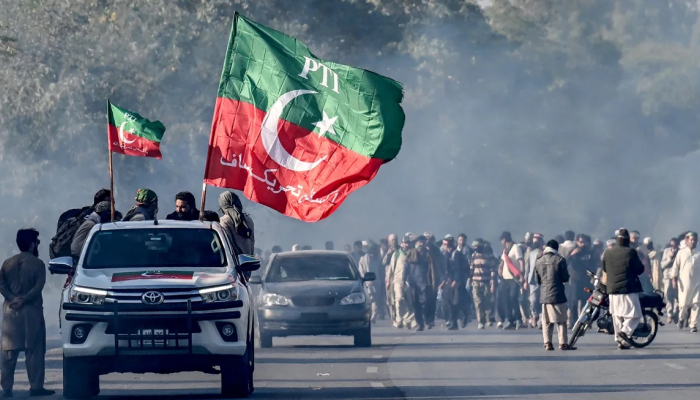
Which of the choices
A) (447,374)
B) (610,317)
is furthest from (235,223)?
(610,317)

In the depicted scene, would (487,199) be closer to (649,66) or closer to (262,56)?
→ (649,66)

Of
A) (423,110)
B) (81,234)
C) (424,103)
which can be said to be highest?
(424,103)

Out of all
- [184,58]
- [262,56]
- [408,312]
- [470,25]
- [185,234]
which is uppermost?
[470,25]

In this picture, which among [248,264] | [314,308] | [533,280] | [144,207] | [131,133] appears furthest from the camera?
[533,280]

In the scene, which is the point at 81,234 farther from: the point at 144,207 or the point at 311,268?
the point at 311,268

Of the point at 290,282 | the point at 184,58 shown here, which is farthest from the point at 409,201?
the point at 290,282

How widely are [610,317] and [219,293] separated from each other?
1095cm

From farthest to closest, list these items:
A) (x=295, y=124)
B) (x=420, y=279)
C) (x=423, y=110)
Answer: (x=423, y=110) < (x=420, y=279) < (x=295, y=124)

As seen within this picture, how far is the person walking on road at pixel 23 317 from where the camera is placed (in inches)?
589

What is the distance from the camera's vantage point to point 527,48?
83.6 metres

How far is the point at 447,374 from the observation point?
17625mm

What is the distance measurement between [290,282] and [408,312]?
25.7 feet

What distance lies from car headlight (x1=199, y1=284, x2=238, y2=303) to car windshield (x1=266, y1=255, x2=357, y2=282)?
35.6 ft

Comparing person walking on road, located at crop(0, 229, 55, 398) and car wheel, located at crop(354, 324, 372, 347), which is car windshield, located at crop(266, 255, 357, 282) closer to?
car wheel, located at crop(354, 324, 372, 347)
